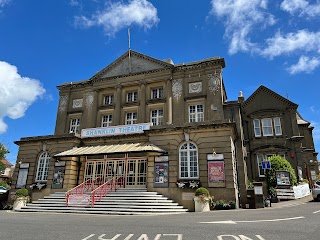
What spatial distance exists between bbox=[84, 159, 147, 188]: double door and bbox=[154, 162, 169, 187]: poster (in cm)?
169

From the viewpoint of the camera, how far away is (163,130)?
60.6ft

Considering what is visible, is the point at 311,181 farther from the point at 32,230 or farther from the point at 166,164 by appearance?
the point at 32,230

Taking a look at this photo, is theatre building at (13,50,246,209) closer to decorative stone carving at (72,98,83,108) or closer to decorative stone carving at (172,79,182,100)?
decorative stone carving at (172,79,182,100)

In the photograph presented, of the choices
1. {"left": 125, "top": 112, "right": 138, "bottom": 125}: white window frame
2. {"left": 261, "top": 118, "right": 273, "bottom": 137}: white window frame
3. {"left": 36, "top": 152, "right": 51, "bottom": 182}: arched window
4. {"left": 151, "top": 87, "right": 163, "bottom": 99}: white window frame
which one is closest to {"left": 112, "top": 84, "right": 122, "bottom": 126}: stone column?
{"left": 125, "top": 112, "right": 138, "bottom": 125}: white window frame

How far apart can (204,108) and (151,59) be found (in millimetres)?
8008

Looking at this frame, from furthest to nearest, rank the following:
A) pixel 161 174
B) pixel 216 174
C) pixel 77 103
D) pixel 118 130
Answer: pixel 77 103 → pixel 118 130 → pixel 161 174 → pixel 216 174

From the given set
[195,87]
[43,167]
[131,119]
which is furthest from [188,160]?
[43,167]

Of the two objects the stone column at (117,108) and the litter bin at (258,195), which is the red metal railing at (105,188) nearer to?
the stone column at (117,108)

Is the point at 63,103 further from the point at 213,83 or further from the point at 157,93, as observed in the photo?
the point at 213,83

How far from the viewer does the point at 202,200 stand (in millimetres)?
14977

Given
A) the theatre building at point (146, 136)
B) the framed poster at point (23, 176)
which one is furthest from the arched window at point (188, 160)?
the framed poster at point (23, 176)

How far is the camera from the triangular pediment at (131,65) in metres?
25.7

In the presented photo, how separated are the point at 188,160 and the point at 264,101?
16986mm

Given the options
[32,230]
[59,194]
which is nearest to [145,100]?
[59,194]
